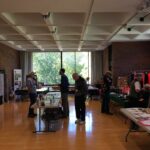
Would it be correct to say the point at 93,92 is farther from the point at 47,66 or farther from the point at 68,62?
the point at 47,66

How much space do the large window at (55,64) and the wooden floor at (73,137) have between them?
9.28 metres

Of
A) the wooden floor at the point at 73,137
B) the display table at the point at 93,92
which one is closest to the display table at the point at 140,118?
the wooden floor at the point at 73,137

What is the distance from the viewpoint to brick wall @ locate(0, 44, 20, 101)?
41.1ft

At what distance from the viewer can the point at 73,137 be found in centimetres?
562

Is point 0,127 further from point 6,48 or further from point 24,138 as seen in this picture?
point 6,48

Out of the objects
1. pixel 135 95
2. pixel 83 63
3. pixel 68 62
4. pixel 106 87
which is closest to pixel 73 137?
pixel 135 95

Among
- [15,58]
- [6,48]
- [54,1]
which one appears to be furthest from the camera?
[15,58]

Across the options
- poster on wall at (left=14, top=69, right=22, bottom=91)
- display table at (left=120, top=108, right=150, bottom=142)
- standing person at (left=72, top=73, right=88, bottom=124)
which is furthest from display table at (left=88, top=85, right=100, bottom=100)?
display table at (left=120, top=108, right=150, bottom=142)

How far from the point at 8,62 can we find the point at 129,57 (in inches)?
252

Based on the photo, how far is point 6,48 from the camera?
1337 centimetres

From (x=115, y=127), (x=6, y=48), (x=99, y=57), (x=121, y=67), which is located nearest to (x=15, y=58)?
(x=6, y=48)

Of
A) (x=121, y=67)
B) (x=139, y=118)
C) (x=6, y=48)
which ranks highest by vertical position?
(x=6, y=48)

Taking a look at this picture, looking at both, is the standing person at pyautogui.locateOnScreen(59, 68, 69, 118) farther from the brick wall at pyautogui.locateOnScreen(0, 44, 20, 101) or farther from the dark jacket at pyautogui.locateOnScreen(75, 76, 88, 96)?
the brick wall at pyautogui.locateOnScreen(0, 44, 20, 101)

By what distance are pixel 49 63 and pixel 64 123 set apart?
9927 millimetres
